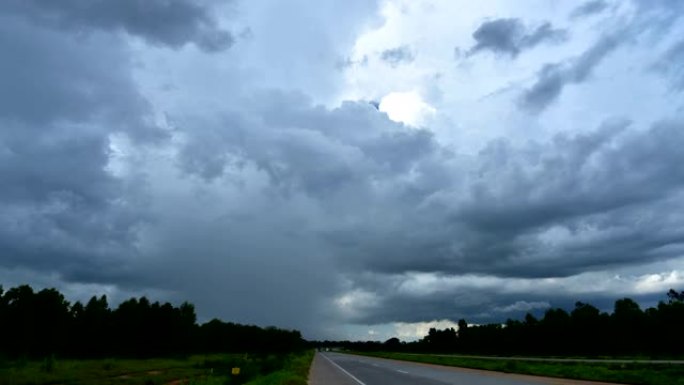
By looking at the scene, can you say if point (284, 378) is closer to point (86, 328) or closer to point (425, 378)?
point (425, 378)

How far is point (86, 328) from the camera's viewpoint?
400ft

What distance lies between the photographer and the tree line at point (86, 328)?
109 m

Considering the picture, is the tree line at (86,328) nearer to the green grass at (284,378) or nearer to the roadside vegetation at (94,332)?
the roadside vegetation at (94,332)

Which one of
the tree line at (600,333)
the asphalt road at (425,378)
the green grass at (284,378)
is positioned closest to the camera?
the green grass at (284,378)

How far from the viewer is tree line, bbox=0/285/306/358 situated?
109 m

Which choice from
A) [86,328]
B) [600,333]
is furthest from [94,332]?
[600,333]

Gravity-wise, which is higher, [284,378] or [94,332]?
[94,332]

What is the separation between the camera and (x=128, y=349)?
12912 centimetres

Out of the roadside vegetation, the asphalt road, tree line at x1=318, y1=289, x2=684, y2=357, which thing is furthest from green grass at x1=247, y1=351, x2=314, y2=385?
tree line at x1=318, y1=289, x2=684, y2=357

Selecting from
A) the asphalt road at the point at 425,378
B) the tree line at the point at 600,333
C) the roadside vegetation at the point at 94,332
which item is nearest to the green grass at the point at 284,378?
the asphalt road at the point at 425,378

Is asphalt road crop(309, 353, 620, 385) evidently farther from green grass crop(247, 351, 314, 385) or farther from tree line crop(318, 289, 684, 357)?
tree line crop(318, 289, 684, 357)

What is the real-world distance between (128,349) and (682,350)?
350ft

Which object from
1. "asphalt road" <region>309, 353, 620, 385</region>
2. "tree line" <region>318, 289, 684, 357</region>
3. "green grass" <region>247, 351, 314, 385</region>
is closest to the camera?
"green grass" <region>247, 351, 314, 385</region>

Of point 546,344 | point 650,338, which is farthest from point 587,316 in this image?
point 650,338
